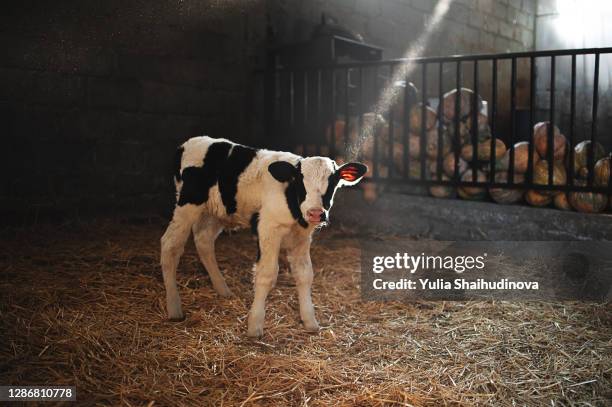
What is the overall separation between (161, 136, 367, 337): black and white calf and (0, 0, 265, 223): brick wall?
1.78 metres

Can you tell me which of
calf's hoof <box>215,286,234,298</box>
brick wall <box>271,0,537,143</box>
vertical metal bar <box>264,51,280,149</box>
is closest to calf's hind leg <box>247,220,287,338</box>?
calf's hoof <box>215,286,234,298</box>

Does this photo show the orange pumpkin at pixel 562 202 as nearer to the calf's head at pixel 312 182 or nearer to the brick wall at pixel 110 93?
the calf's head at pixel 312 182

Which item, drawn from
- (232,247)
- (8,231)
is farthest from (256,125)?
(8,231)

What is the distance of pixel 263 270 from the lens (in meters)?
2.46

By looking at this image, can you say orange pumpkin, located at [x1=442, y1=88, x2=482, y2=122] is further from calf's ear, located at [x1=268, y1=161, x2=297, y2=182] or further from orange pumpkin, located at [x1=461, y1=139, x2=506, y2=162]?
calf's ear, located at [x1=268, y1=161, x2=297, y2=182]

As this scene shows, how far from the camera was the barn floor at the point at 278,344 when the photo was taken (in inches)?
75.8

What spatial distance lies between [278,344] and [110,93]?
285 centimetres

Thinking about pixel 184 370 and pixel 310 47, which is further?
pixel 310 47

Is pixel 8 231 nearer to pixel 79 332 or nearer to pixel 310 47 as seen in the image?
pixel 79 332

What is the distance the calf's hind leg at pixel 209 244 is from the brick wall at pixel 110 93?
1765 mm

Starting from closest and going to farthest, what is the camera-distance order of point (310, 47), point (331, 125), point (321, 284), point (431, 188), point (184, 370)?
1. point (184, 370)
2. point (321, 284)
3. point (431, 188)
4. point (331, 125)
5. point (310, 47)

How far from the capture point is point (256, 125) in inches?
216

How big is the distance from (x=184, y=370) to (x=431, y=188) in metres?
2.99

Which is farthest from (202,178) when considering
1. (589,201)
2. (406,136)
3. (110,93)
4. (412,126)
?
(589,201)
